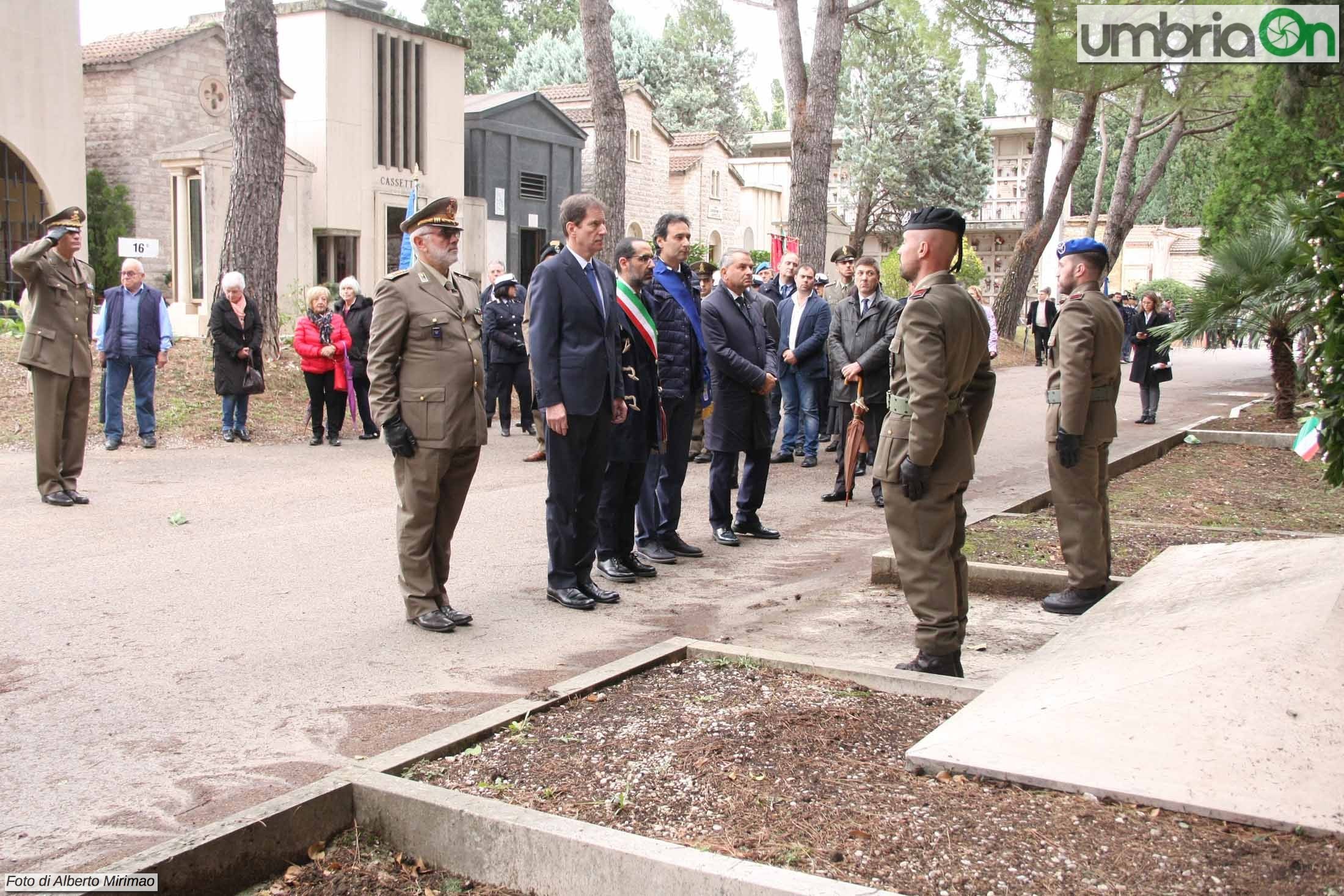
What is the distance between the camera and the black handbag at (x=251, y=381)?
1403cm

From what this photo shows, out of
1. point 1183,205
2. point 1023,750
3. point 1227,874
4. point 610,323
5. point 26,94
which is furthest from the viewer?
point 1183,205

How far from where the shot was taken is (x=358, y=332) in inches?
571

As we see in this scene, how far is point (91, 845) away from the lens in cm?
379

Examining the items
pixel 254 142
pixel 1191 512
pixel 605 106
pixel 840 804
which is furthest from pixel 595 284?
pixel 254 142

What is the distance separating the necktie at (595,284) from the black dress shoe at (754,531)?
2808 mm

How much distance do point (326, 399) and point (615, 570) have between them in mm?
7669

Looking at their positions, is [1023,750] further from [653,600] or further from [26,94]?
[26,94]

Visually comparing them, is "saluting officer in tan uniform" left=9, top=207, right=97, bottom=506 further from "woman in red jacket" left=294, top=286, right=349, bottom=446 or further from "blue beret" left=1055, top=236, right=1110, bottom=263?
"blue beret" left=1055, top=236, right=1110, bottom=263

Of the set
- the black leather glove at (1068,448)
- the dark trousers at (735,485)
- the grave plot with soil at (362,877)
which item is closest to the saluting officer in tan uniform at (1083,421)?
the black leather glove at (1068,448)

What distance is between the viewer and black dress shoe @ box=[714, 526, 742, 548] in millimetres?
9047

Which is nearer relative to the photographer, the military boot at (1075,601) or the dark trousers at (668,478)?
the military boot at (1075,601)

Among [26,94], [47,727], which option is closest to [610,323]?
[47,727]

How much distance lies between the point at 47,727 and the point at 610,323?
3509 mm

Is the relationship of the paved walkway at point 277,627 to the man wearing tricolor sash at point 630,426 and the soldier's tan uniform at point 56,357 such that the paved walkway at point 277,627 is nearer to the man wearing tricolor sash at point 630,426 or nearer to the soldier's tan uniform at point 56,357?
the man wearing tricolor sash at point 630,426
